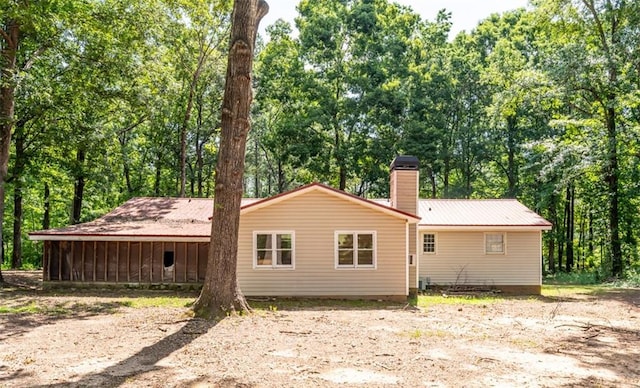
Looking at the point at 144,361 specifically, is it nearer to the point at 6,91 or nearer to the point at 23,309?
the point at 23,309

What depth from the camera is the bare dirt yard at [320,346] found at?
6.73 meters

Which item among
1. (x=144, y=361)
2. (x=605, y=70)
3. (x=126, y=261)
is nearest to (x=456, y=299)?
(x=144, y=361)

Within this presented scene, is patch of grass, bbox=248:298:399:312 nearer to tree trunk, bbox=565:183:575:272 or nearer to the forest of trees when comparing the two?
the forest of trees

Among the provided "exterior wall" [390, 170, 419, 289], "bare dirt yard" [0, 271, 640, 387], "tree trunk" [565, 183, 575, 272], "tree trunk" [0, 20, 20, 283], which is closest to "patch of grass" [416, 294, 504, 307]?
"bare dirt yard" [0, 271, 640, 387]

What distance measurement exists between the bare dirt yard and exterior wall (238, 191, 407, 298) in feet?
4.31

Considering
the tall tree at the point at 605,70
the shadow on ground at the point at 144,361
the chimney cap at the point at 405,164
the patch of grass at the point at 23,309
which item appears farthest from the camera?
the tall tree at the point at 605,70

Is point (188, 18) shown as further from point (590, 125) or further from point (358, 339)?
point (358, 339)

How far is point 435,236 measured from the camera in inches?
773

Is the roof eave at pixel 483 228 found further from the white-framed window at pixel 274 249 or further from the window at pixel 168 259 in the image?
the window at pixel 168 259

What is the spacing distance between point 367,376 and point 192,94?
2514 cm

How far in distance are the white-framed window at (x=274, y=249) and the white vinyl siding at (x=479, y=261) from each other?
20.4ft

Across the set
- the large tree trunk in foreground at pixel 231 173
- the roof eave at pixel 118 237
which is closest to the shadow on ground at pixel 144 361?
the large tree trunk in foreground at pixel 231 173

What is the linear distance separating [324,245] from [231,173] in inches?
205

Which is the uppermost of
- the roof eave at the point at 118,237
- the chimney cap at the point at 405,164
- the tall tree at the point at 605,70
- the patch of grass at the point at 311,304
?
the tall tree at the point at 605,70
